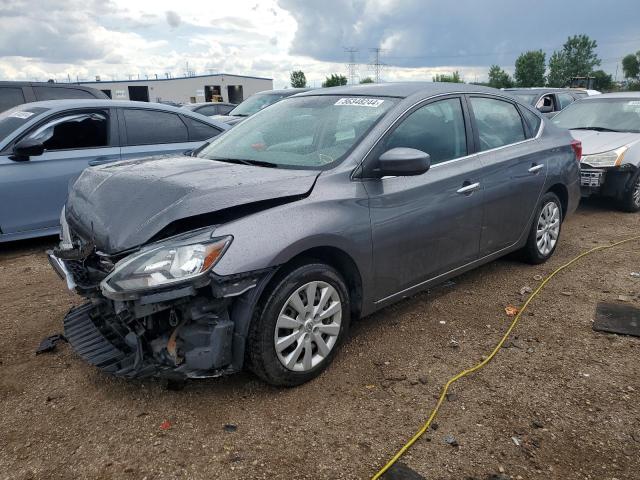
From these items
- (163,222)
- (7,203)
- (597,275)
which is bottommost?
(597,275)

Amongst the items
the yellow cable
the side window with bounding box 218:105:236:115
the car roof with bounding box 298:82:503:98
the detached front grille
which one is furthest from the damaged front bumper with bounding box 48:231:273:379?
the side window with bounding box 218:105:236:115

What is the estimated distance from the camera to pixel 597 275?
490 cm

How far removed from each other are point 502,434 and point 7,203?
507 cm

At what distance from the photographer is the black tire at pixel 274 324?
272 cm

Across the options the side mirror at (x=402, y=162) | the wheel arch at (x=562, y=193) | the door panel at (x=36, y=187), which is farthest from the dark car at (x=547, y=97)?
the door panel at (x=36, y=187)

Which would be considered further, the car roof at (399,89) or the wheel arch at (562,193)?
the wheel arch at (562,193)

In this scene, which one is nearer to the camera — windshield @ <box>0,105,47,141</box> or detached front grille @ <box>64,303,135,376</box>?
detached front grille @ <box>64,303,135,376</box>

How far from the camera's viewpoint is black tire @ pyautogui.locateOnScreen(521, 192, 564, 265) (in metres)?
4.81

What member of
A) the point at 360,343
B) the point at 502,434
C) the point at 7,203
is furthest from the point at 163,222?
the point at 7,203

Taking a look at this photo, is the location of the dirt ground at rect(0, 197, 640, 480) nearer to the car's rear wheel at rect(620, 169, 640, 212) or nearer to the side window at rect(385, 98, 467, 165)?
the side window at rect(385, 98, 467, 165)

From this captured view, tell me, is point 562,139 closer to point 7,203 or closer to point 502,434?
point 502,434

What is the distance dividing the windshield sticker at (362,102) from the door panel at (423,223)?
0.60m

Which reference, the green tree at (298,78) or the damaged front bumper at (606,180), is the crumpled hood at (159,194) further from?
the green tree at (298,78)

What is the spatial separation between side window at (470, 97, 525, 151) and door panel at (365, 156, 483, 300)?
344 millimetres
